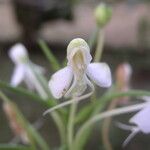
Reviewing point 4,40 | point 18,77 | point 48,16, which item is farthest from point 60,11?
point 18,77

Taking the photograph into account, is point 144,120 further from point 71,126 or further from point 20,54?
point 20,54

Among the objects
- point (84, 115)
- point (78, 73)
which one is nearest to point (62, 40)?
point (84, 115)

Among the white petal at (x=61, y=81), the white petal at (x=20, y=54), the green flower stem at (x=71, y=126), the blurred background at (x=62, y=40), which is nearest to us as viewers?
the white petal at (x=61, y=81)

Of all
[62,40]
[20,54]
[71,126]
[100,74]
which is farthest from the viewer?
[62,40]

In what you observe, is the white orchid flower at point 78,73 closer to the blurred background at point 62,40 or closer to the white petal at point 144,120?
the white petal at point 144,120

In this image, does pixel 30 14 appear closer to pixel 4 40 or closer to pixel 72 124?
pixel 4 40

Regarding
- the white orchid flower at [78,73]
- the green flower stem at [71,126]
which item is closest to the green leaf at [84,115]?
the green flower stem at [71,126]

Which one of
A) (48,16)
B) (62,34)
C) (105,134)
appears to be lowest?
(62,34)

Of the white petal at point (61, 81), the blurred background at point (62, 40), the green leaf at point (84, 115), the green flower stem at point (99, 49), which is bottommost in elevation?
the blurred background at point (62, 40)
